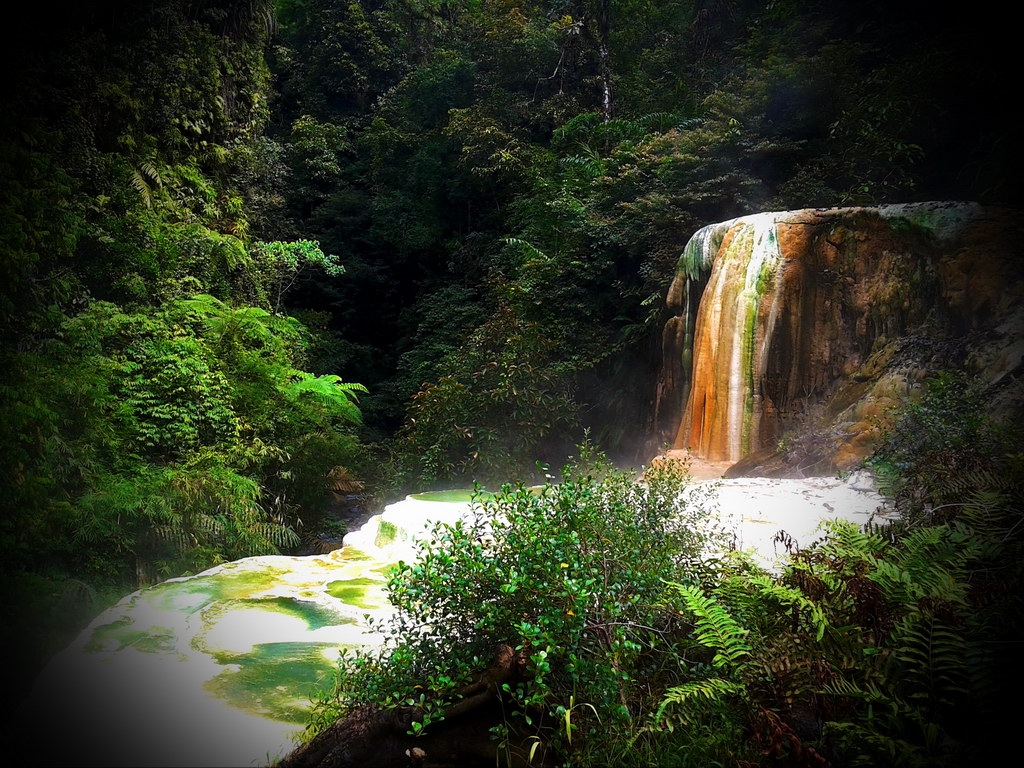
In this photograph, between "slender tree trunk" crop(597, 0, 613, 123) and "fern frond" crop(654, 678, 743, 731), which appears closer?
"fern frond" crop(654, 678, 743, 731)

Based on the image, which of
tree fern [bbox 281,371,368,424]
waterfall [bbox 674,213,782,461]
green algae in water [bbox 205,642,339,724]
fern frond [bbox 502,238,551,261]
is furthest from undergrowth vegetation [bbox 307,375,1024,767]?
fern frond [bbox 502,238,551,261]

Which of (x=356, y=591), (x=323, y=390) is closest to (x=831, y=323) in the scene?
(x=356, y=591)

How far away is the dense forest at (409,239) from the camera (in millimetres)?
6711

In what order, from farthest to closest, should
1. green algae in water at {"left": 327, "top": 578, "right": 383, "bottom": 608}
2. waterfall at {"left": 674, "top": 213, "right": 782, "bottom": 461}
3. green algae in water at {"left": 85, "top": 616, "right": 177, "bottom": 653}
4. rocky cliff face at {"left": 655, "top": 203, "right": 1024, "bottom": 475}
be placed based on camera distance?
waterfall at {"left": 674, "top": 213, "right": 782, "bottom": 461} < rocky cliff face at {"left": 655, "top": 203, "right": 1024, "bottom": 475} < green algae in water at {"left": 327, "top": 578, "right": 383, "bottom": 608} < green algae in water at {"left": 85, "top": 616, "right": 177, "bottom": 653}

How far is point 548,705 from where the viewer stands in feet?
9.56

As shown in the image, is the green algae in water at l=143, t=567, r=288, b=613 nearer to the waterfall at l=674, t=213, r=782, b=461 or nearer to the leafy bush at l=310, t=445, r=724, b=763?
the leafy bush at l=310, t=445, r=724, b=763

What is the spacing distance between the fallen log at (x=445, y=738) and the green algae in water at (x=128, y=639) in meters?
1.54

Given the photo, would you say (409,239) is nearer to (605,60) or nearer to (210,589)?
Result: (605,60)

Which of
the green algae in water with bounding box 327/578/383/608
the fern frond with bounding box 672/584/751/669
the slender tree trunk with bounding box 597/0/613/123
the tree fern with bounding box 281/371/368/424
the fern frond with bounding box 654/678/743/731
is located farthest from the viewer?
the slender tree trunk with bounding box 597/0/613/123

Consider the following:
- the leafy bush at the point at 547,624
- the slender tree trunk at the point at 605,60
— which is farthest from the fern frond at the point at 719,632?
the slender tree trunk at the point at 605,60

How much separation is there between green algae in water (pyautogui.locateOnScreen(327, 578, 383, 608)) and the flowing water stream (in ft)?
0.05

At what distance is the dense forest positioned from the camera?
6.71 m

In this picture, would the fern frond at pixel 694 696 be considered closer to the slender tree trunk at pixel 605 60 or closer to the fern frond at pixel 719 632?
the fern frond at pixel 719 632

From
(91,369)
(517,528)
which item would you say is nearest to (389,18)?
(91,369)
